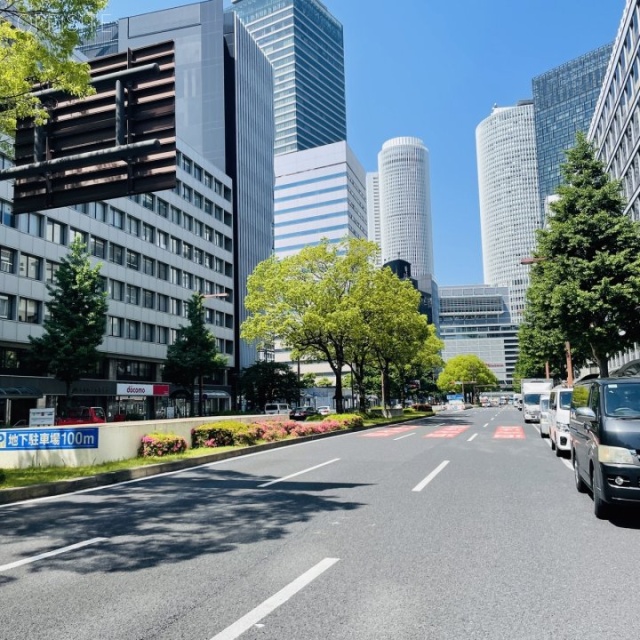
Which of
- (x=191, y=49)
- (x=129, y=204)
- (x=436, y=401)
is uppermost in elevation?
(x=191, y=49)

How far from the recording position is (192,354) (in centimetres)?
4916

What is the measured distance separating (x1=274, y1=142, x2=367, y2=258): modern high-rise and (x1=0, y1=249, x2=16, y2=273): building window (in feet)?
317

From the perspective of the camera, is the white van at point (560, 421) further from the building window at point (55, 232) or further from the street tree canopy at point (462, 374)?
the street tree canopy at point (462, 374)

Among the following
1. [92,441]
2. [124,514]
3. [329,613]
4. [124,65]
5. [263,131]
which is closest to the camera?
[329,613]

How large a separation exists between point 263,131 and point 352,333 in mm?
86144

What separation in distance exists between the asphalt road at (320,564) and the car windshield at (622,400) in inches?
55.3

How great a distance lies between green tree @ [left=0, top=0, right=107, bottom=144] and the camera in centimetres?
1088

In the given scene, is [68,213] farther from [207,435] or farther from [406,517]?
[406,517]

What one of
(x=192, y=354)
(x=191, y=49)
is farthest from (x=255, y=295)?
(x=191, y=49)

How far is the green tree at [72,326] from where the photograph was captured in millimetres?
33438

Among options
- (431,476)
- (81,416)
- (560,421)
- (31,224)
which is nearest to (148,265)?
(31,224)

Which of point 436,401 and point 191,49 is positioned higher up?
point 191,49

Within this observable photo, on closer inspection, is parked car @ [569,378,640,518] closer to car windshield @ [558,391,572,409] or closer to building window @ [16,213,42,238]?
car windshield @ [558,391,572,409]

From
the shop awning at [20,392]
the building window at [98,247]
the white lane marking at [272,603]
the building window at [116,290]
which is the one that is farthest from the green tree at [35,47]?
the building window at [116,290]
